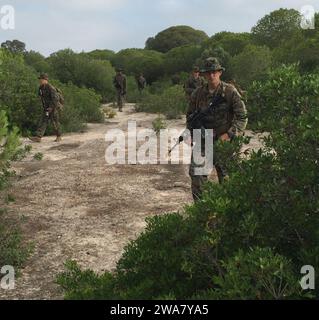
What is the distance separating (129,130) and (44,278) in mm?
10744

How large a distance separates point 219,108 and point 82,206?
2.82 m

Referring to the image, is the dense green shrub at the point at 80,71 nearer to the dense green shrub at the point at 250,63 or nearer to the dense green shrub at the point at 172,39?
the dense green shrub at the point at 250,63

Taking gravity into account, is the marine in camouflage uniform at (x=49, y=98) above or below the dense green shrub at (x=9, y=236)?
above

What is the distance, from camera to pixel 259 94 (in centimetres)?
333

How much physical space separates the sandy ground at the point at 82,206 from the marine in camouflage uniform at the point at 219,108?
1.32 metres

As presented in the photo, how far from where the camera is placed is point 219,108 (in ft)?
18.6

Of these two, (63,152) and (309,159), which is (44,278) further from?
(63,152)

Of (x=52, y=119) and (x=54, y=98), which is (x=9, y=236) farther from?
(x=52, y=119)

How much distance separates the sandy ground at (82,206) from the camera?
214 inches

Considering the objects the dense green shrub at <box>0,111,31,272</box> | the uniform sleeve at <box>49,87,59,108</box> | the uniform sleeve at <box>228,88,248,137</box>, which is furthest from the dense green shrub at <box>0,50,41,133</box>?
the uniform sleeve at <box>228,88,248,137</box>

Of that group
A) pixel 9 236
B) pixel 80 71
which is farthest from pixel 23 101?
pixel 80 71

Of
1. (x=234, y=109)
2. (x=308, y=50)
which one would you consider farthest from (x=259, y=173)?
(x=308, y=50)

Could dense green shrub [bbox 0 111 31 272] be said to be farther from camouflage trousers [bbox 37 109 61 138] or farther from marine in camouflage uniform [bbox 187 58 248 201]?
camouflage trousers [bbox 37 109 61 138]

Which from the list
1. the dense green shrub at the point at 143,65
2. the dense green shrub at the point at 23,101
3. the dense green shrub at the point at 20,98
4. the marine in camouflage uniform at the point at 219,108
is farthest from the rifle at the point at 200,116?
the dense green shrub at the point at 143,65
